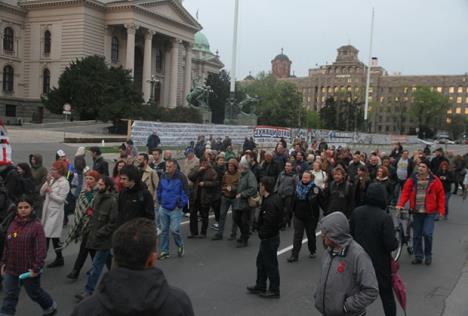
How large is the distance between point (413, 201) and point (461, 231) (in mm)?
4711

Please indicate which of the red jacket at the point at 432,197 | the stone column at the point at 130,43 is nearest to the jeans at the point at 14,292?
the red jacket at the point at 432,197

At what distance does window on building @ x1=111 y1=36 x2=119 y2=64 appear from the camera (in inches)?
2621

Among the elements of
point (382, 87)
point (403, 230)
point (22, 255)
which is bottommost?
point (403, 230)

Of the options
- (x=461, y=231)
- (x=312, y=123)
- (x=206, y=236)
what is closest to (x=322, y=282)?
(x=206, y=236)

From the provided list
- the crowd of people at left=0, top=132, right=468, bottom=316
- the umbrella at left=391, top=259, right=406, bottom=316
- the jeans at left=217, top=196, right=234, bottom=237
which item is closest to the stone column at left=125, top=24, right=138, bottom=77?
the crowd of people at left=0, top=132, right=468, bottom=316

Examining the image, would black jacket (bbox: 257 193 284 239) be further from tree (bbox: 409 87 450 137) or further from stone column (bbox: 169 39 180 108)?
tree (bbox: 409 87 450 137)

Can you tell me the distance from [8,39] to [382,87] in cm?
11322

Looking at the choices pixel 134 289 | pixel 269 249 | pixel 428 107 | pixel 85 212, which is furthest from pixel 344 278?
pixel 428 107

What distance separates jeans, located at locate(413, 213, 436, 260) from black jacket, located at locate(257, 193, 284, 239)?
3157 mm

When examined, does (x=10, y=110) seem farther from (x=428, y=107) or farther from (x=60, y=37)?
(x=428, y=107)

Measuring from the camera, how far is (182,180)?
29.2 ft

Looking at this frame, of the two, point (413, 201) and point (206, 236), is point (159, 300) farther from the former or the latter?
point (206, 236)

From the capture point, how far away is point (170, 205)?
8633mm

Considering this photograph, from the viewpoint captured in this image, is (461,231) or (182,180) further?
(461,231)
